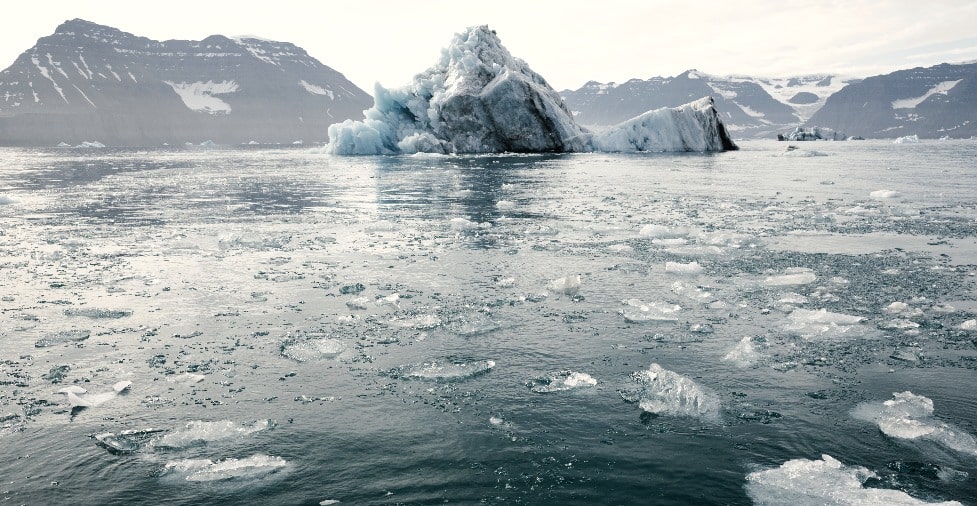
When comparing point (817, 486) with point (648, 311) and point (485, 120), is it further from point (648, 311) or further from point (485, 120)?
point (485, 120)

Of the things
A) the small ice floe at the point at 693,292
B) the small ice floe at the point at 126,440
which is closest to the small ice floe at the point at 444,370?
the small ice floe at the point at 126,440

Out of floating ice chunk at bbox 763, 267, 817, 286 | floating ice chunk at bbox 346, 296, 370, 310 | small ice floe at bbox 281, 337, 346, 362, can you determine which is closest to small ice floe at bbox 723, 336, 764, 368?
floating ice chunk at bbox 763, 267, 817, 286

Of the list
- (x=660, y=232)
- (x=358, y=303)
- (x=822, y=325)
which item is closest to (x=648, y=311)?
(x=822, y=325)

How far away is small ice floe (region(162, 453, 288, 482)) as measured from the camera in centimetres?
335

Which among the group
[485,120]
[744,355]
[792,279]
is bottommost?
[744,355]

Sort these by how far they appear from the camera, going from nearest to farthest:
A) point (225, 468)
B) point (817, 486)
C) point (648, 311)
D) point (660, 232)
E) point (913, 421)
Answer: point (817, 486) < point (225, 468) < point (913, 421) < point (648, 311) < point (660, 232)

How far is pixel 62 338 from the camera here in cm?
545

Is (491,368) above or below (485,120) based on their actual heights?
below

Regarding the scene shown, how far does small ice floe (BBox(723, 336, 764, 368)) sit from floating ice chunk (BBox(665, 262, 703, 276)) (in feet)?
9.24

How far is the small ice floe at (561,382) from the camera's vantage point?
4426 millimetres

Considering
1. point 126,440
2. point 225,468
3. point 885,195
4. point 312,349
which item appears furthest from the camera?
point 885,195

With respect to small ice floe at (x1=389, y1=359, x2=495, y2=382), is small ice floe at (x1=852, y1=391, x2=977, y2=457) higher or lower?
lower

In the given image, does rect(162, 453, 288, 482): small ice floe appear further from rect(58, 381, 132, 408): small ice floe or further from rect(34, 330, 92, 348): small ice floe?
rect(34, 330, 92, 348): small ice floe

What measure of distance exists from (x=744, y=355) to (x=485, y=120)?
38.3m
